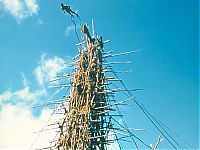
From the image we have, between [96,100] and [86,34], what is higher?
[86,34]

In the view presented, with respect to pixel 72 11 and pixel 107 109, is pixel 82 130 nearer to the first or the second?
pixel 107 109

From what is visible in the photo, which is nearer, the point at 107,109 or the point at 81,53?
the point at 107,109

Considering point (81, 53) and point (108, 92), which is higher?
point (81, 53)

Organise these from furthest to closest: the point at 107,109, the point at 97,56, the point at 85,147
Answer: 1. the point at 97,56
2. the point at 107,109
3. the point at 85,147

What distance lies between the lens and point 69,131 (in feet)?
38.6

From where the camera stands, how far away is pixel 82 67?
12.9 meters

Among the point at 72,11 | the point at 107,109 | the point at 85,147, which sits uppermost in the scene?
the point at 72,11

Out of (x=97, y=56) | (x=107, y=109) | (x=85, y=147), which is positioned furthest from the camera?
(x=97, y=56)

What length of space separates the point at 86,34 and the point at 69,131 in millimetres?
3165

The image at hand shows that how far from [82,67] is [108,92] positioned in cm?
108

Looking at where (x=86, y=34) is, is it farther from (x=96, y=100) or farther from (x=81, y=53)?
(x=96, y=100)

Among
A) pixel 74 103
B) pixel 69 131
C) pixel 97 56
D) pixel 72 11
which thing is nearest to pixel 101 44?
pixel 97 56

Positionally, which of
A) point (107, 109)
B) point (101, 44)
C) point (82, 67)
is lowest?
point (107, 109)

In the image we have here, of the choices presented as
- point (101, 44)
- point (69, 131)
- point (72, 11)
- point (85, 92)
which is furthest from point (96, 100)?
point (72, 11)
